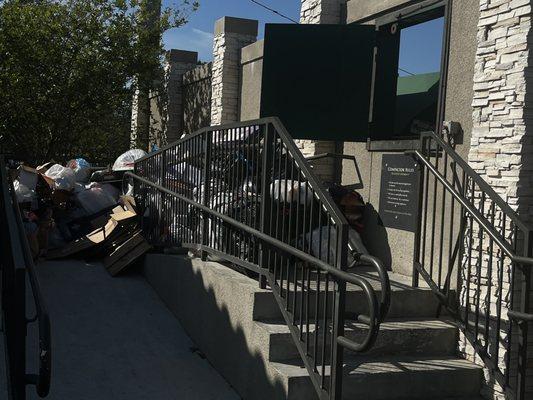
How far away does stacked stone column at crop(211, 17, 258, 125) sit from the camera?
34.1ft

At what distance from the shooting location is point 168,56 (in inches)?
539

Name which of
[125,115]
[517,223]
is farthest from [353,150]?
[125,115]

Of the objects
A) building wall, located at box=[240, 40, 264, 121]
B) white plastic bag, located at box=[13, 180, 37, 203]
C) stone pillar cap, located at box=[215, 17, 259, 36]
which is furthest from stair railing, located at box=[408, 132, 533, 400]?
stone pillar cap, located at box=[215, 17, 259, 36]

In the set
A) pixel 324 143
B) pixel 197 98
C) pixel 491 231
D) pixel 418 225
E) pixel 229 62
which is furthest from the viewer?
pixel 197 98

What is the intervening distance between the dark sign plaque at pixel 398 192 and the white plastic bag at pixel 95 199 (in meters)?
4.12

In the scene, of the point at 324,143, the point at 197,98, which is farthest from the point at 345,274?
the point at 197,98

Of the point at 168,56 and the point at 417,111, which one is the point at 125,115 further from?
the point at 417,111

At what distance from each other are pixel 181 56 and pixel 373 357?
10195 millimetres

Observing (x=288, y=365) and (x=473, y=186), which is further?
(x=473, y=186)

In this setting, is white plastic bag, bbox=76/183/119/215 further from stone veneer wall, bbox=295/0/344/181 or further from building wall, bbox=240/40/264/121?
stone veneer wall, bbox=295/0/344/181

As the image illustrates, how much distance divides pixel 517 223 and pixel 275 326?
1.75 metres

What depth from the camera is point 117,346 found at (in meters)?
5.59

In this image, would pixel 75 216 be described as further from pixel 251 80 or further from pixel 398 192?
pixel 398 192

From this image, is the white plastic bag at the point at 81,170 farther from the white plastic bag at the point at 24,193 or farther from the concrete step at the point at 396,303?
the concrete step at the point at 396,303
